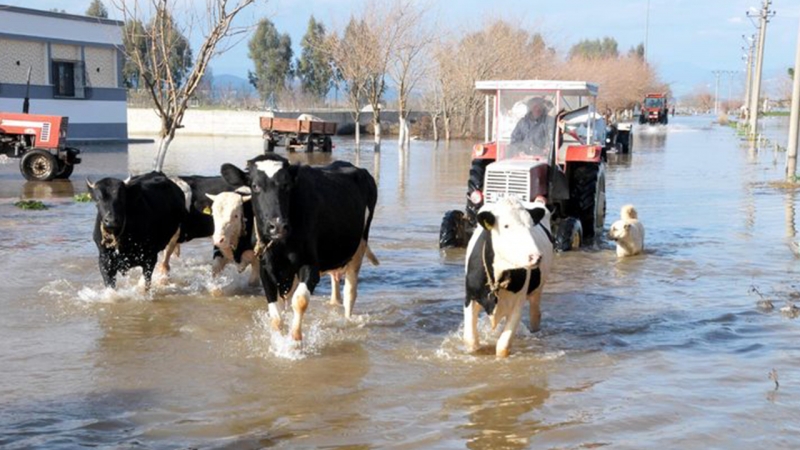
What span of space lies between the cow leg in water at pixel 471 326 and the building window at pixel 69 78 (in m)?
39.2

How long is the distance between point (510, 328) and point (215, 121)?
51.2m

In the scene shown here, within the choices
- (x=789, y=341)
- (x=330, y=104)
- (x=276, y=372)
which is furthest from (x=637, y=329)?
(x=330, y=104)

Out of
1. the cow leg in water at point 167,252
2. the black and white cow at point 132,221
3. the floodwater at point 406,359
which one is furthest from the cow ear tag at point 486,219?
the cow leg in water at point 167,252

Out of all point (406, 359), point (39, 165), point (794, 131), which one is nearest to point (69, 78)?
point (39, 165)

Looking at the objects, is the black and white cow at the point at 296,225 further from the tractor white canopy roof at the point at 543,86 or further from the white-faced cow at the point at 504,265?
the tractor white canopy roof at the point at 543,86

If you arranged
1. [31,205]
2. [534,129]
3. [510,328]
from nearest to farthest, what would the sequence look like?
[510,328] → [534,129] → [31,205]

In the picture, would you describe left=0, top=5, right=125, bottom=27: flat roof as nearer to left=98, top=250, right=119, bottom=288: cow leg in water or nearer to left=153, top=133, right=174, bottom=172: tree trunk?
left=153, top=133, right=174, bottom=172: tree trunk

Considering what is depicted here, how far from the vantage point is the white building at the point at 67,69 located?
40.6m

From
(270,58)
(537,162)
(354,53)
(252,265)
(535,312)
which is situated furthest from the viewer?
(270,58)

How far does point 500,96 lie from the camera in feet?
43.3

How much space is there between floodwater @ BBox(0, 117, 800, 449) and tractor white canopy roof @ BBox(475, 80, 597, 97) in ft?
7.01

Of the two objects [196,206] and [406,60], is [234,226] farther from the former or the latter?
[406,60]

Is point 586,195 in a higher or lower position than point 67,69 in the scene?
lower

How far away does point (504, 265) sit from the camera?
7.06 metres
